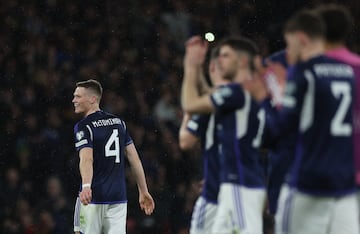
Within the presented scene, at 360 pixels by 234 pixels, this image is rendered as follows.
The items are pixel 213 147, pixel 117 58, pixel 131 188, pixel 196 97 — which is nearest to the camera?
pixel 196 97

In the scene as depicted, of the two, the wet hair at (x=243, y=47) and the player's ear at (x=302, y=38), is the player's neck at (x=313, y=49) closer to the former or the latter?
the player's ear at (x=302, y=38)

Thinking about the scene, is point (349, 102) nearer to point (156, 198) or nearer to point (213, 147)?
point (213, 147)

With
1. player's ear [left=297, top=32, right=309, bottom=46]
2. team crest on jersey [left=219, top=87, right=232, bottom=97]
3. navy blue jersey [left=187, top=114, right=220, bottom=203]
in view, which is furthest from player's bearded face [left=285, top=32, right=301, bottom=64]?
navy blue jersey [left=187, top=114, right=220, bottom=203]

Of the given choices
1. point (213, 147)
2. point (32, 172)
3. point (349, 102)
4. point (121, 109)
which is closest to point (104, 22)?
point (121, 109)

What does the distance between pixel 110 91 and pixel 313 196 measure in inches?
361

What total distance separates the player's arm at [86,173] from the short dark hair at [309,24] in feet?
12.5

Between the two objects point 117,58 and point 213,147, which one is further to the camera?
point 117,58

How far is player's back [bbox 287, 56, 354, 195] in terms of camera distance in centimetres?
512

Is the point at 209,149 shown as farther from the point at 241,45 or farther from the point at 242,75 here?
the point at 241,45

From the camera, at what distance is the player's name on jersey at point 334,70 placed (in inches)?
202

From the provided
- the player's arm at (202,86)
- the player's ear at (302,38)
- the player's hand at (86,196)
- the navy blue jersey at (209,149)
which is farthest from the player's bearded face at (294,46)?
the player's hand at (86,196)

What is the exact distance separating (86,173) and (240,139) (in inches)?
111

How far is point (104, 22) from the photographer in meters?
15.2

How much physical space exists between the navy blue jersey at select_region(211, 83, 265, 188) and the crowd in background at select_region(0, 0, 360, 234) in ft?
21.6
